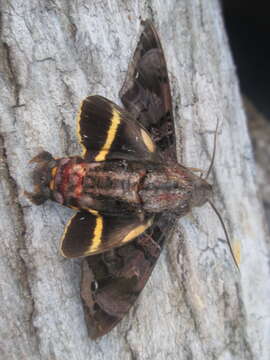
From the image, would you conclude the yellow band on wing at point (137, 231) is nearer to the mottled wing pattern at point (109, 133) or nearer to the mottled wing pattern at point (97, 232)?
the mottled wing pattern at point (97, 232)

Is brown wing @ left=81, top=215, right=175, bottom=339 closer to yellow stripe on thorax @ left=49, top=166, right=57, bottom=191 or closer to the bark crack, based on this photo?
the bark crack

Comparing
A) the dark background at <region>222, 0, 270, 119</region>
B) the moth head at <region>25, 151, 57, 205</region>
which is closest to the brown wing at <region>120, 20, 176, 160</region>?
the moth head at <region>25, 151, 57, 205</region>

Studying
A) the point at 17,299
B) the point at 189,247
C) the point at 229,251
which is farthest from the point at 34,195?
the point at 229,251

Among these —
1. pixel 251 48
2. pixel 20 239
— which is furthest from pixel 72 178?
pixel 251 48

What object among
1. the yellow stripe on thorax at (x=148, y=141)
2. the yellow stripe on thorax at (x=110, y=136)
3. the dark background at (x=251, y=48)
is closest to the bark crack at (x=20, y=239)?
the yellow stripe on thorax at (x=110, y=136)

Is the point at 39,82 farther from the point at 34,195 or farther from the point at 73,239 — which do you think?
the point at 73,239

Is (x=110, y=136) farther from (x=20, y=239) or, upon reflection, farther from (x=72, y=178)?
(x=20, y=239)
